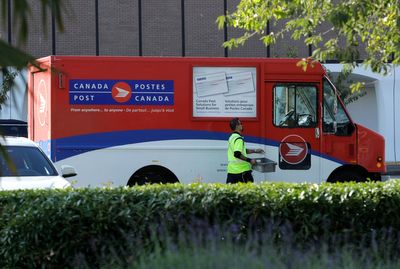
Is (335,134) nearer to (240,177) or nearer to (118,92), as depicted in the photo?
(240,177)

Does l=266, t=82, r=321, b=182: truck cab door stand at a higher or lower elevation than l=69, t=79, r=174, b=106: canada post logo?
lower

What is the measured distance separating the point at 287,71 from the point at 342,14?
540 cm

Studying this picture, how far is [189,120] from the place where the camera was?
12.6 m

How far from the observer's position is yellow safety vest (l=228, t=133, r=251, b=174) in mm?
11625

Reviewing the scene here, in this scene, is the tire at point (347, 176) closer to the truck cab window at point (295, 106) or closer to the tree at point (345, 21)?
the truck cab window at point (295, 106)

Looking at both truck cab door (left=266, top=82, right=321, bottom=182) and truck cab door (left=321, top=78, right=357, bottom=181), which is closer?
truck cab door (left=266, top=82, right=321, bottom=182)

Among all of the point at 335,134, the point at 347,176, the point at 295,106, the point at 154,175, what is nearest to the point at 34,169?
the point at 154,175

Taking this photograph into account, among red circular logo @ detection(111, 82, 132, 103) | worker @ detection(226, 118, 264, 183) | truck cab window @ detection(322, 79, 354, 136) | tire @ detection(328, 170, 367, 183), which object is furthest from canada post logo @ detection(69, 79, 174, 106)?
tire @ detection(328, 170, 367, 183)

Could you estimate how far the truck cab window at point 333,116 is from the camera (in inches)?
510

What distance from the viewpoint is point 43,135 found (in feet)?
42.1

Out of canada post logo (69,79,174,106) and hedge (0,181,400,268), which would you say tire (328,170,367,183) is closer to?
canada post logo (69,79,174,106)

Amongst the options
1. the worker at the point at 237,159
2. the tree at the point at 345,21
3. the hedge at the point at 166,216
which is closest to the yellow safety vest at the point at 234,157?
the worker at the point at 237,159

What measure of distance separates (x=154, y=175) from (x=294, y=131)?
9.15ft

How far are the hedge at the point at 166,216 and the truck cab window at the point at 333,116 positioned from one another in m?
6.44
